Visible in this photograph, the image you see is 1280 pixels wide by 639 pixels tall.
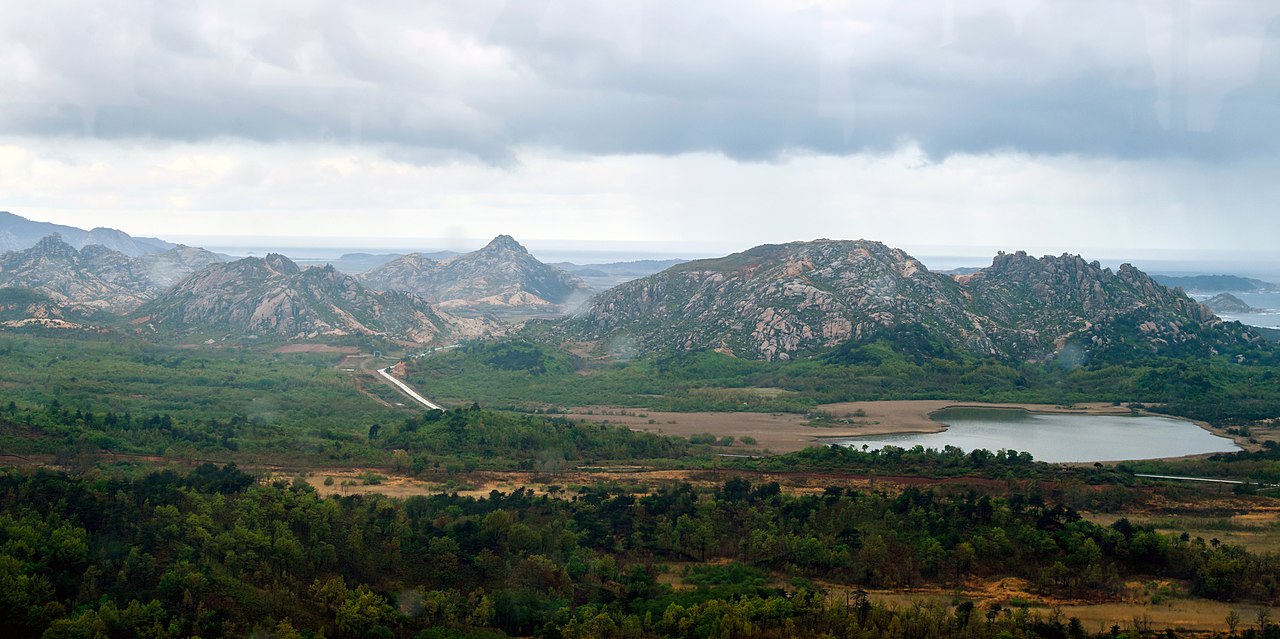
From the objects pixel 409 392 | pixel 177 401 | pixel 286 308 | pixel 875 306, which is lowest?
pixel 409 392

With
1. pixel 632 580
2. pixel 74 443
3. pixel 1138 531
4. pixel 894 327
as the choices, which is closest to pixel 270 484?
pixel 74 443

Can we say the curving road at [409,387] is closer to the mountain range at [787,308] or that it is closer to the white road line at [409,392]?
the white road line at [409,392]

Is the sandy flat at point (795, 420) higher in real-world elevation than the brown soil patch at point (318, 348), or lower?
lower

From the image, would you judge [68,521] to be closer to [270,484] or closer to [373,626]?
[270,484]

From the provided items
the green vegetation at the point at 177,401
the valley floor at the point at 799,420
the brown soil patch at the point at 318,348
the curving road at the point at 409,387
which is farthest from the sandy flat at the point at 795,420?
the brown soil patch at the point at 318,348

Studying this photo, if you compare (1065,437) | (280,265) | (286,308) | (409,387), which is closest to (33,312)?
(286,308)

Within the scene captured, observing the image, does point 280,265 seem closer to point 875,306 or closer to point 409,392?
point 409,392

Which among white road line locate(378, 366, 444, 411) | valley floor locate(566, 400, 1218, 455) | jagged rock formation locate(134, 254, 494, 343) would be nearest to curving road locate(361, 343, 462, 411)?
white road line locate(378, 366, 444, 411)
